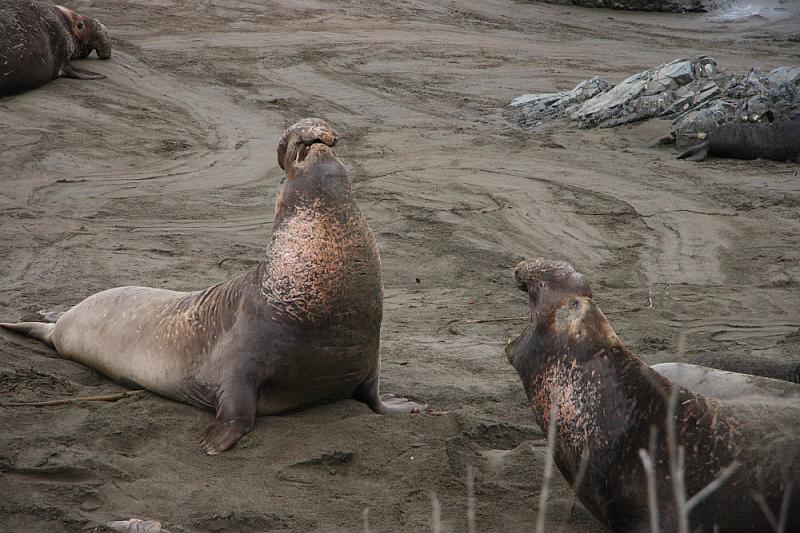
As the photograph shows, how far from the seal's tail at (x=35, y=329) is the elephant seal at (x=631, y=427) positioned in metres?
3.39

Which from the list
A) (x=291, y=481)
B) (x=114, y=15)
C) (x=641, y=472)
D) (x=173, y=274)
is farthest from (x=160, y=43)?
(x=641, y=472)

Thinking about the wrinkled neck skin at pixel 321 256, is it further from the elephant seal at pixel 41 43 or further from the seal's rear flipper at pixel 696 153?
the elephant seal at pixel 41 43

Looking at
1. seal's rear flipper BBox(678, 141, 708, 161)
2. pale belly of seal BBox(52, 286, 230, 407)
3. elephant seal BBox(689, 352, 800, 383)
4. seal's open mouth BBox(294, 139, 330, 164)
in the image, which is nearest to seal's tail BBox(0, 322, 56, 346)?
pale belly of seal BBox(52, 286, 230, 407)

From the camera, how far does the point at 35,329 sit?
21.5ft

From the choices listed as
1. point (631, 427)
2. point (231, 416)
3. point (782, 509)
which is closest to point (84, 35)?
point (231, 416)

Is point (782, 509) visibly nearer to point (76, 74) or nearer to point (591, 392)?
point (591, 392)

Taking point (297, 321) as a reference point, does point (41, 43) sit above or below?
above

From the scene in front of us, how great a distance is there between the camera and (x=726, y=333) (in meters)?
7.41

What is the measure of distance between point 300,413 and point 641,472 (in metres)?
1.98

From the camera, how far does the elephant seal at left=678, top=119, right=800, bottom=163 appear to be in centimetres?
1223

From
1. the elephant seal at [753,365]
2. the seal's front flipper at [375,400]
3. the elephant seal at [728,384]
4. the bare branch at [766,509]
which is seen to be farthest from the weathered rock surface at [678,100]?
the bare branch at [766,509]

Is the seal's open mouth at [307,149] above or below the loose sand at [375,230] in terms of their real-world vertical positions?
above

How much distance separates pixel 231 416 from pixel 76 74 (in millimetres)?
9391

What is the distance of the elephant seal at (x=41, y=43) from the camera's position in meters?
12.5
